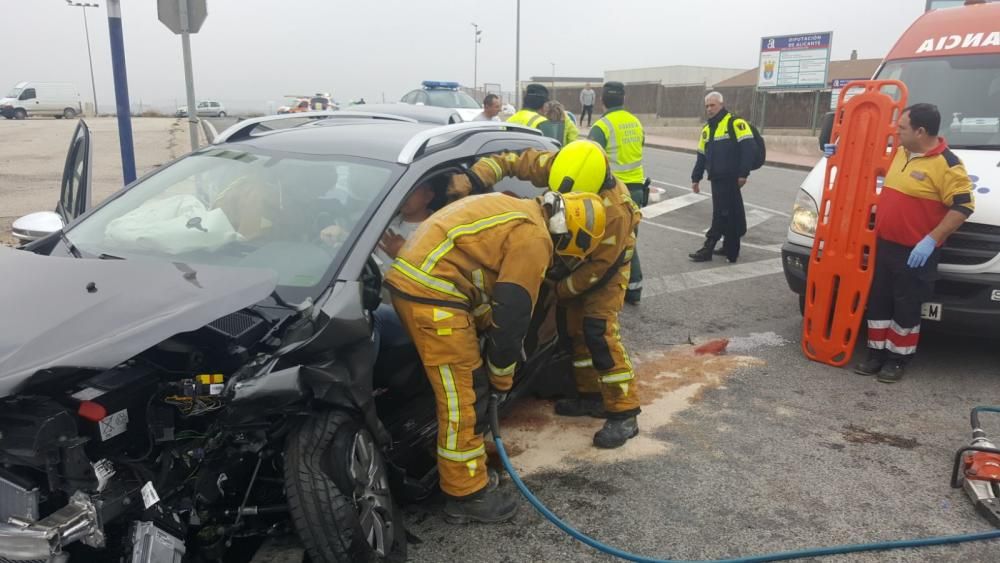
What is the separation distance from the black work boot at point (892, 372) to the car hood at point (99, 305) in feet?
13.7

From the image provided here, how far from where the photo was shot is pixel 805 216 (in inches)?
207

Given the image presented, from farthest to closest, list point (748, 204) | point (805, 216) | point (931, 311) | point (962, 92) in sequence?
point (748, 204) < point (962, 92) < point (805, 216) < point (931, 311)

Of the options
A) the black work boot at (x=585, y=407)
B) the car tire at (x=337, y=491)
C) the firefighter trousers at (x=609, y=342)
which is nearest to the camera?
the car tire at (x=337, y=491)

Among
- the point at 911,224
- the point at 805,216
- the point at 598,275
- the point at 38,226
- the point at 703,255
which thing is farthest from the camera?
the point at 703,255

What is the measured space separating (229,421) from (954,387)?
4.60 m

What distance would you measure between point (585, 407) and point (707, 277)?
359 centimetres

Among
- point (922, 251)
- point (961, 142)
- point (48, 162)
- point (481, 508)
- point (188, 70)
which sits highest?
point (188, 70)

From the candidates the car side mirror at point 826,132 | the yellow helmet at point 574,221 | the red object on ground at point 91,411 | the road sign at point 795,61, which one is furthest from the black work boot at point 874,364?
the road sign at point 795,61

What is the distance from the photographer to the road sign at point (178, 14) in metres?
6.55

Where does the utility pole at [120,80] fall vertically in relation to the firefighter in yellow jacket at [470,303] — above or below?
above

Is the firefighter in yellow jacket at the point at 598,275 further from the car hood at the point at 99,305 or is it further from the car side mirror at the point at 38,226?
the car side mirror at the point at 38,226

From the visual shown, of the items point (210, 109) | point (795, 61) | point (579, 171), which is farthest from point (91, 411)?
point (210, 109)

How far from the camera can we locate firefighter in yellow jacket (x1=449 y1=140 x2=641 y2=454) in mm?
3527

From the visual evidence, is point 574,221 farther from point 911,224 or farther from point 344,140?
point 911,224
